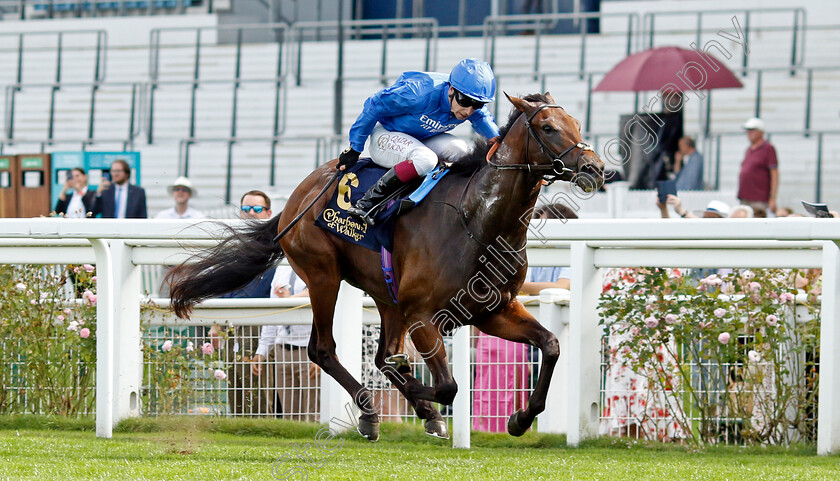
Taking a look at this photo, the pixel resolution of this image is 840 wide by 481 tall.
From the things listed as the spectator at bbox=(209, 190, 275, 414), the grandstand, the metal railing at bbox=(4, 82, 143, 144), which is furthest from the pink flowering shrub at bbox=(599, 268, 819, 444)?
the metal railing at bbox=(4, 82, 143, 144)

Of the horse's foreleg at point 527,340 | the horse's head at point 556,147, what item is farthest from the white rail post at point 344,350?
the horse's head at point 556,147

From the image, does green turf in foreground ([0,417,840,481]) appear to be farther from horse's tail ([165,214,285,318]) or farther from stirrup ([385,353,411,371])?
horse's tail ([165,214,285,318])

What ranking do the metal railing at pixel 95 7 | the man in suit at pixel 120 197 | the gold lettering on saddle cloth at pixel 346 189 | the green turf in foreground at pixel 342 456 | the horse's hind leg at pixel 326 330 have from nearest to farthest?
the green turf in foreground at pixel 342 456 → the gold lettering on saddle cloth at pixel 346 189 → the horse's hind leg at pixel 326 330 → the man in suit at pixel 120 197 → the metal railing at pixel 95 7

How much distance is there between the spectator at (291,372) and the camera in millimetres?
5816

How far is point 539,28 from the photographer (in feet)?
42.5

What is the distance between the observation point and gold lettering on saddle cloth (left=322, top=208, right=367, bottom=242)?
4773 millimetres

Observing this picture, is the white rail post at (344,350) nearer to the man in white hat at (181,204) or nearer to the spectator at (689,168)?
the man in white hat at (181,204)

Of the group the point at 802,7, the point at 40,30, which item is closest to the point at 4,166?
the point at 40,30

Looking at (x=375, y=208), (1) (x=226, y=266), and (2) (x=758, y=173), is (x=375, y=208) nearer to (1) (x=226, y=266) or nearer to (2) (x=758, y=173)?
(1) (x=226, y=266)

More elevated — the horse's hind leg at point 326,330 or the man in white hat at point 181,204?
the man in white hat at point 181,204

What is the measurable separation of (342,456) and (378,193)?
119 cm

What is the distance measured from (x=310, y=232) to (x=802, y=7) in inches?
362

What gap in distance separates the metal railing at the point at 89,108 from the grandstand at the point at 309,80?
0.04 meters

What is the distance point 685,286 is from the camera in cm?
532
